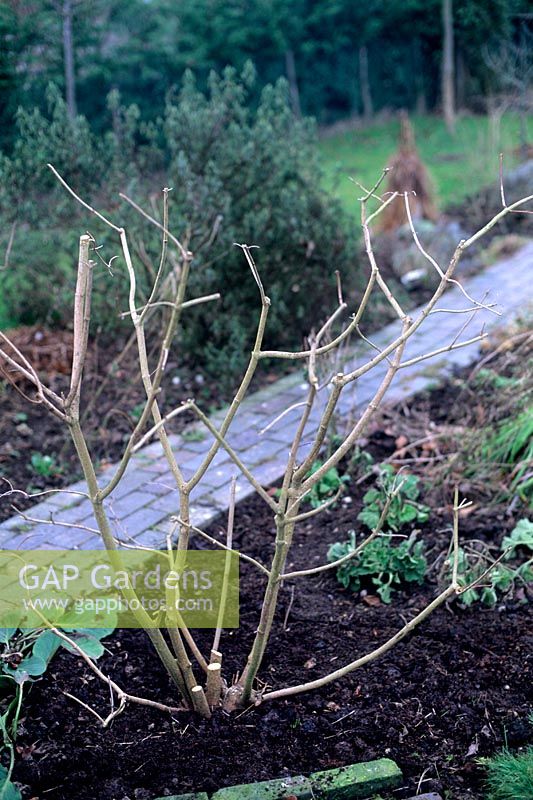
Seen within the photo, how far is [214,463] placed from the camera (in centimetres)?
455

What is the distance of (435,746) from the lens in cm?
250

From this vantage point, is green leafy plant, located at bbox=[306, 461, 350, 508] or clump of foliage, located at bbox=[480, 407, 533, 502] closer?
clump of foliage, located at bbox=[480, 407, 533, 502]

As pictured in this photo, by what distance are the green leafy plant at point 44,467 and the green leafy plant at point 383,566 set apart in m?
1.75

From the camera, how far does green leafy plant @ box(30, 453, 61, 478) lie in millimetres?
4430

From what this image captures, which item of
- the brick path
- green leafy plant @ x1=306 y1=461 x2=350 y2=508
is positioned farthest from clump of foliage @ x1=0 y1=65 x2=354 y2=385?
green leafy plant @ x1=306 y1=461 x2=350 y2=508

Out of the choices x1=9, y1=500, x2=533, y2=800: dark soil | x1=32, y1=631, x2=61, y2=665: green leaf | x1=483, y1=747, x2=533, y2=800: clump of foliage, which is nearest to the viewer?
x1=483, y1=747, x2=533, y2=800: clump of foliage

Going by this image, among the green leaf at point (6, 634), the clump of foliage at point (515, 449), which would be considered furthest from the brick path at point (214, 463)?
the clump of foliage at point (515, 449)

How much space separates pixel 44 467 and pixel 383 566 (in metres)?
1.99

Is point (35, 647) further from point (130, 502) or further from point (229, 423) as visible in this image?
point (130, 502)

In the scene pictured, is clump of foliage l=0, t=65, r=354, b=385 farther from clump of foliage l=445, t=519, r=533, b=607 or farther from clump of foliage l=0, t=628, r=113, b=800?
clump of foliage l=0, t=628, r=113, b=800

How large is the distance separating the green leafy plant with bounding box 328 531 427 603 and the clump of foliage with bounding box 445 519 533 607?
139 millimetres

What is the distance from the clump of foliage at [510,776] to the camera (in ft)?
7.17

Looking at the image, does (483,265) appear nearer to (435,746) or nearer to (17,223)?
(17,223)

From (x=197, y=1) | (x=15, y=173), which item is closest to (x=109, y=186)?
(x=15, y=173)
